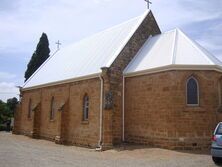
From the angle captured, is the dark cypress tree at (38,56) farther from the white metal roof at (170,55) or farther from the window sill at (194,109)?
the window sill at (194,109)

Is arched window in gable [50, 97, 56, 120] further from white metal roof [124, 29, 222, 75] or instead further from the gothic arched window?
white metal roof [124, 29, 222, 75]

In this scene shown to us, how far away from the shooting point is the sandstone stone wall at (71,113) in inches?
811

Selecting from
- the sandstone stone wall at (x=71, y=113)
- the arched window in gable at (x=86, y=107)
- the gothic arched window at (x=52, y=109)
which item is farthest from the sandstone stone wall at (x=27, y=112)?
the arched window in gable at (x=86, y=107)

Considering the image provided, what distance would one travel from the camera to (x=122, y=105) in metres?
20.4

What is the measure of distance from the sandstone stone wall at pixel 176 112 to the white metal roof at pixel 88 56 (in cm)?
367

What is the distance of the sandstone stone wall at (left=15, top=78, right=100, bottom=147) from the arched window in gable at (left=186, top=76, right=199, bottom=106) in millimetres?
5753

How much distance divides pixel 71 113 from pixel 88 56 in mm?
4892

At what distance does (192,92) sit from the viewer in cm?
1791

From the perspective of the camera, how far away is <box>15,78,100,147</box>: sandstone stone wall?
20.6 m

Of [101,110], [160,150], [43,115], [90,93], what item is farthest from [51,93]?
[160,150]

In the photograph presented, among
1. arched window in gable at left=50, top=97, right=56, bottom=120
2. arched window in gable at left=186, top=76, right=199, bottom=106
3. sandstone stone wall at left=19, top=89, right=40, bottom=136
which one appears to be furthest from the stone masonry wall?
sandstone stone wall at left=19, top=89, right=40, bottom=136

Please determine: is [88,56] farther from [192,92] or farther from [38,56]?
[38,56]

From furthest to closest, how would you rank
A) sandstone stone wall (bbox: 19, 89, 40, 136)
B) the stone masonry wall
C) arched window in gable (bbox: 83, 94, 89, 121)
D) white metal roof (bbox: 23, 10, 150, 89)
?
sandstone stone wall (bbox: 19, 89, 40, 136) < white metal roof (bbox: 23, 10, 150, 89) < arched window in gable (bbox: 83, 94, 89, 121) < the stone masonry wall

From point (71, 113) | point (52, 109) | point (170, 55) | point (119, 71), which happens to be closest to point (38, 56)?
point (52, 109)
